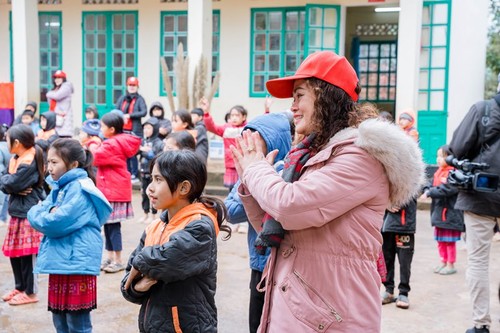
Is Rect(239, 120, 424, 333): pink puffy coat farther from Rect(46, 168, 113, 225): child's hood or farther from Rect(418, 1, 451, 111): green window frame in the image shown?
Rect(418, 1, 451, 111): green window frame

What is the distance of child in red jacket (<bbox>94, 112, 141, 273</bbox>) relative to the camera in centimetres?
599

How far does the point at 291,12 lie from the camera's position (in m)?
12.9

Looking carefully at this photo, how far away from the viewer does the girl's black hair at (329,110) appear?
83.7 inches

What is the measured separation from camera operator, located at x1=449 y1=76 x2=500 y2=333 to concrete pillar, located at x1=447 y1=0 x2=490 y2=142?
25.2 feet

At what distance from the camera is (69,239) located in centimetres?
380

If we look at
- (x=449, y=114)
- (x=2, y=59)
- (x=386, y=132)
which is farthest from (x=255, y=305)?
(x=2, y=59)

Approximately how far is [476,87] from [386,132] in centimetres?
1020

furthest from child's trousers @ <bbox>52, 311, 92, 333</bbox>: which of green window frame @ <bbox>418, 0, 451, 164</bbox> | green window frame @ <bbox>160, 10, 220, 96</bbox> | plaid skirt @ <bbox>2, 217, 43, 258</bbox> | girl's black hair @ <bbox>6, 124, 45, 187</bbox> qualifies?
green window frame @ <bbox>160, 10, 220, 96</bbox>

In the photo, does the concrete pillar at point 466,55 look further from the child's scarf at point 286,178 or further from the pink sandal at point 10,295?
the child's scarf at point 286,178

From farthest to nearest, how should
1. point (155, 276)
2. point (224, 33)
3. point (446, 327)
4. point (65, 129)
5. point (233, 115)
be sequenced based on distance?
point (224, 33) < point (65, 129) < point (233, 115) < point (446, 327) < point (155, 276)

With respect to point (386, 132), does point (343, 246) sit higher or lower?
lower

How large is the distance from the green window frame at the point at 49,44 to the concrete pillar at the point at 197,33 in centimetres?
401

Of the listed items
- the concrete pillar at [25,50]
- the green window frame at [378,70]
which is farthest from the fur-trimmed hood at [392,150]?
the green window frame at [378,70]

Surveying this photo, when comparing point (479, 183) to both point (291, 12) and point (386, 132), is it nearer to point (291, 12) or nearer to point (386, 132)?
point (386, 132)
